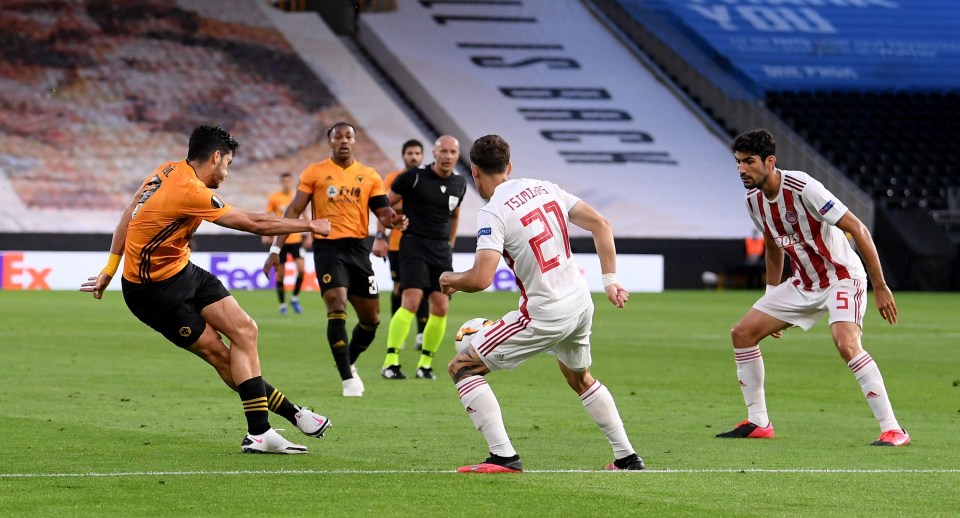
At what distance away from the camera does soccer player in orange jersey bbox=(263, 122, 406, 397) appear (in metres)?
12.2

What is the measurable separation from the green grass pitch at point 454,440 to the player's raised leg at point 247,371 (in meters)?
0.18

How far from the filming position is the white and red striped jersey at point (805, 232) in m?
9.05

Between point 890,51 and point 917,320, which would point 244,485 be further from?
point 890,51

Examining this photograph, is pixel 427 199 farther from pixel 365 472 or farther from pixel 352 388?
pixel 365 472

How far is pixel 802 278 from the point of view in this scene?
9422 mm

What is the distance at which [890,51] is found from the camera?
45000mm

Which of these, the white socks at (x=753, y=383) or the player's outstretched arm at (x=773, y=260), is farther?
the player's outstretched arm at (x=773, y=260)

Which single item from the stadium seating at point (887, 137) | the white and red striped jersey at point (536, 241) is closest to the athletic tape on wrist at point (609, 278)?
the white and red striped jersey at point (536, 241)

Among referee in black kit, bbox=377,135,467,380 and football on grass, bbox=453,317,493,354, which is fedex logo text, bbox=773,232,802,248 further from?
referee in black kit, bbox=377,135,467,380

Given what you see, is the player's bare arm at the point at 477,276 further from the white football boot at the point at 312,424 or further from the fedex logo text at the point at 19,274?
the fedex logo text at the point at 19,274

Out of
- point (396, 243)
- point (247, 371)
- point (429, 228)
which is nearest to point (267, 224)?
point (247, 371)

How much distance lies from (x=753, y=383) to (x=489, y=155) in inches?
121

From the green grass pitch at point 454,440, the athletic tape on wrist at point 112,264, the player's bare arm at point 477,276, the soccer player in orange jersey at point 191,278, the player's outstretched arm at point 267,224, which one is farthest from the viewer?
the athletic tape on wrist at point 112,264

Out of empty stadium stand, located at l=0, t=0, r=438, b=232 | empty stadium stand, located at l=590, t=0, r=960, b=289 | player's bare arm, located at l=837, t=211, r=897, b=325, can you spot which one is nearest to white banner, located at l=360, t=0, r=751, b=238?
empty stadium stand, located at l=590, t=0, r=960, b=289
